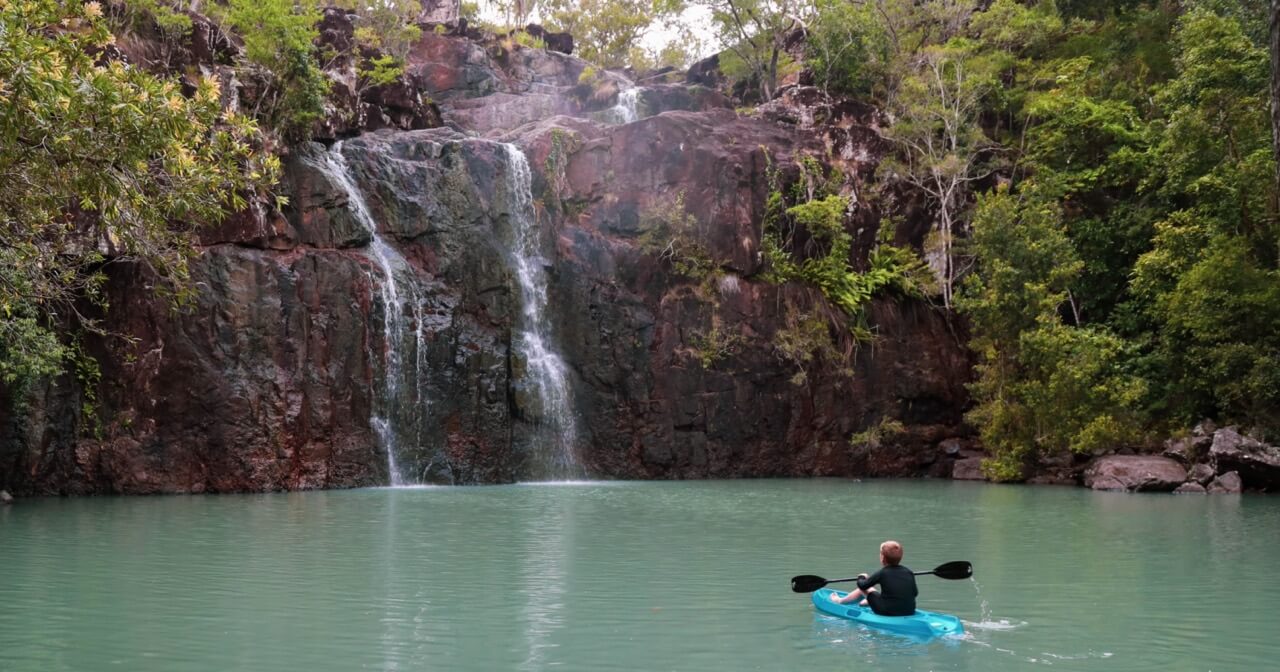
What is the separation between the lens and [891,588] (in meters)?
7.84

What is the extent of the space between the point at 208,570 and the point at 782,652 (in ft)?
20.3

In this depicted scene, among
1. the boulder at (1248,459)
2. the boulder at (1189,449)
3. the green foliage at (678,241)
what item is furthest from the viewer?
the green foliage at (678,241)

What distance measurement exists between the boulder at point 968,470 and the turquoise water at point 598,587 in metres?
9.85

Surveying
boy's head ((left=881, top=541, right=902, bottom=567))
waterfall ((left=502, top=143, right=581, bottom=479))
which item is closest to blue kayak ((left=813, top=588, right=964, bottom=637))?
boy's head ((left=881, top=541, right=902, bottom=567))

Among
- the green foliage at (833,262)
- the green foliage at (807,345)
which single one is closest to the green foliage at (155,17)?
the green foliage at (833,262)

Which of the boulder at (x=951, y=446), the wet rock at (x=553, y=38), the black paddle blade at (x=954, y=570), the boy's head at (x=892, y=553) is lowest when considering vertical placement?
the black paddle blade at (x=954, y=570)

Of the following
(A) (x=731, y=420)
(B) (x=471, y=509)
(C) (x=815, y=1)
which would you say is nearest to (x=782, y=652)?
(B) (x=471, y=509)

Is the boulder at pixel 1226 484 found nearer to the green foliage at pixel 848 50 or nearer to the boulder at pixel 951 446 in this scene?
the boulder at pixel 951 446

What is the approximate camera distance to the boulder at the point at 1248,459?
2202 centimetres

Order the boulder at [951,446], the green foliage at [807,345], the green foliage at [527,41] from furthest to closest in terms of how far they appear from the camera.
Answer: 1. the green foliage at [527,41]
2. the boulder at [951,446]
3. the green foliage at [807,345]

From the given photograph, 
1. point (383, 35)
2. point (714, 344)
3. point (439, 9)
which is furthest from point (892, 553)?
point (439, 9)

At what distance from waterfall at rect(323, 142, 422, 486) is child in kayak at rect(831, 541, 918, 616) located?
56.5 ft

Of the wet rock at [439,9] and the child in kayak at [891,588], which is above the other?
the wet rock at [439,9]

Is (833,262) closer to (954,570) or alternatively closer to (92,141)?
(954,570)
